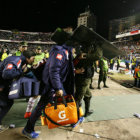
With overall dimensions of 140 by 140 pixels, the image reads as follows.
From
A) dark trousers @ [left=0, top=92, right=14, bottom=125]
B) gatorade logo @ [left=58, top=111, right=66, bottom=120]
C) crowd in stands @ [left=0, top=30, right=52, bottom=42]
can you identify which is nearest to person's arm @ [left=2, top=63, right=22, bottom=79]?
dark trousers @ [left=0, top=92, right=14, bottom=125]

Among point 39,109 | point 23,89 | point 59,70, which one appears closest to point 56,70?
point 59,70

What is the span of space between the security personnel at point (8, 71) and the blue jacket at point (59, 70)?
Result: 482 millimetres

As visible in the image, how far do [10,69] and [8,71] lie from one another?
4 cm

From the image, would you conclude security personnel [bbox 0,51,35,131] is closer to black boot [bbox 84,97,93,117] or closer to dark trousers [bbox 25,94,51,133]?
dark trousers [bbox 25,94,51,133]

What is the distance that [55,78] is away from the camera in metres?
1.71

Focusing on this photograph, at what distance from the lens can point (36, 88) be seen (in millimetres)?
1892

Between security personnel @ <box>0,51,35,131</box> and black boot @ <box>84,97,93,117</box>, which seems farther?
black boot @ <box>84,97,93,117</box>

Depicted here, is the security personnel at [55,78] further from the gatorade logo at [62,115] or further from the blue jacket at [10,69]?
the blue jacket at [10,69]

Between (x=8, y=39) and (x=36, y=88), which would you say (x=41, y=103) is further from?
(x=8, y=39)

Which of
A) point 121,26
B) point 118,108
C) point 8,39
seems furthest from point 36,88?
point 121,26

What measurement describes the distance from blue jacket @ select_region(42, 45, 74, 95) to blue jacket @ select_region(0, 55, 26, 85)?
1.58 feet

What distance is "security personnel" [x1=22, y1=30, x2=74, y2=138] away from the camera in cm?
172

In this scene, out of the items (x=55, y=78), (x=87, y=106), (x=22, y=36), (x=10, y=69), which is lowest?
(x=87, y=106)

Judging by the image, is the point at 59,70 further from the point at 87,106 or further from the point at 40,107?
the point at 87,106
